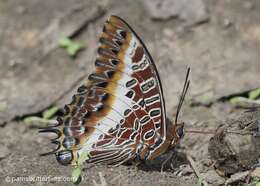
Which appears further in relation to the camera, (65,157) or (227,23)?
(227,23)

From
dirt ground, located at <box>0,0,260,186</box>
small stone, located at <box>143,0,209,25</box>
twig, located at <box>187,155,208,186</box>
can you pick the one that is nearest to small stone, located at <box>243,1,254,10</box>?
dirt ground, located at <box>0,0,260,186</box>

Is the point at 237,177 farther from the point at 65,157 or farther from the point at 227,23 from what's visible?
the point at 227,23

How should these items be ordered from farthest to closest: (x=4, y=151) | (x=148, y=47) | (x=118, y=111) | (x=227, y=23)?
(x=227, y=23) → (x=148, y=47) → (x=4, y=151) → (x=118, y=111)

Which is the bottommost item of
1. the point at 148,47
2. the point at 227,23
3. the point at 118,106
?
the point at 118,106

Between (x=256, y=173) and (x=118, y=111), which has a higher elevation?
(x=118, y=111)

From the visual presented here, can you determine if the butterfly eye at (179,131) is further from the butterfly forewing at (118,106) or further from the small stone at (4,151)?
the small stone at (4,151)

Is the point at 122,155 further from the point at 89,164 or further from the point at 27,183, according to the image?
the point at 27,183

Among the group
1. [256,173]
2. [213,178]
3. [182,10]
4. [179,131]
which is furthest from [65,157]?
[182,10]
